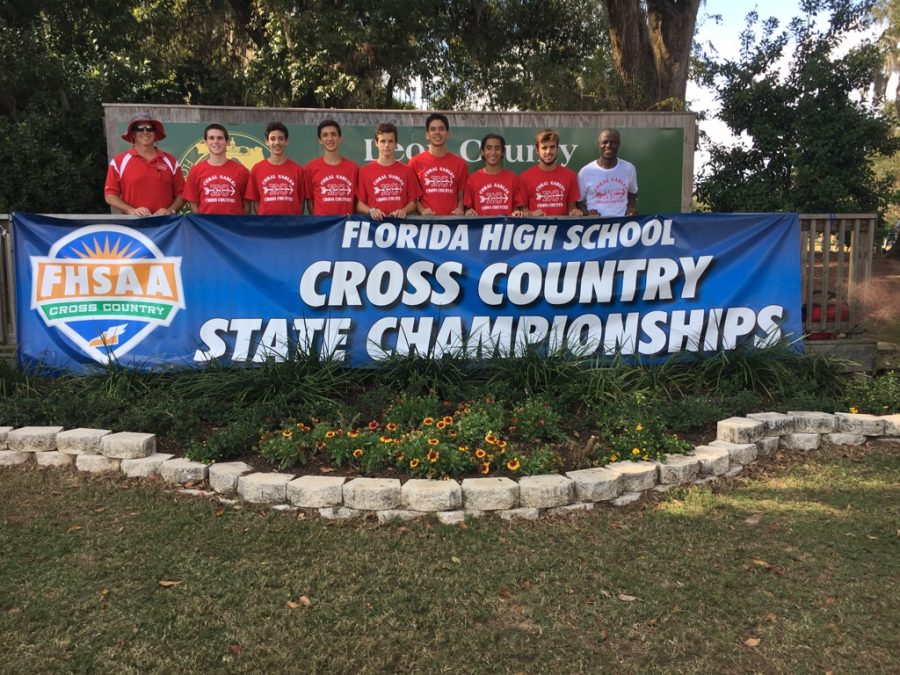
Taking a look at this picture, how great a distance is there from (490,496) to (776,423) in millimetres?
2331

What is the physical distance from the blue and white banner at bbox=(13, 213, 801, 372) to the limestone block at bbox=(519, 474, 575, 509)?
5.42ft

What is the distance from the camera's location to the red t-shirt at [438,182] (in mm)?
6195

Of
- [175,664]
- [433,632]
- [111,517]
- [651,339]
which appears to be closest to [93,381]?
[111,517]

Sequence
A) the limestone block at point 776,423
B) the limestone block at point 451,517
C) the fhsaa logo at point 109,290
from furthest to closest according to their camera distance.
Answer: the fhsaa logo at point 109,290
the limestone block at point 776,423
the limestone block at point 451,517

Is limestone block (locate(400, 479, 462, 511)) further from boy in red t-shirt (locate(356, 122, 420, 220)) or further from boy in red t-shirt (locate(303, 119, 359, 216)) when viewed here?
boy in red t-shirt (locate(303, 119, 359, 216))

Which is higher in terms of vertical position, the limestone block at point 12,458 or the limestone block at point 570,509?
the limestone block at point 12,458

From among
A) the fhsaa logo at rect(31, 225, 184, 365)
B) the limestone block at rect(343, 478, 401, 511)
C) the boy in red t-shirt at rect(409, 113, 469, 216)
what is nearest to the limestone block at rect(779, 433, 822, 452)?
the limestone block at rect(343, 478, 401, 511)

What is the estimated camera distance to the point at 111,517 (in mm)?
3693

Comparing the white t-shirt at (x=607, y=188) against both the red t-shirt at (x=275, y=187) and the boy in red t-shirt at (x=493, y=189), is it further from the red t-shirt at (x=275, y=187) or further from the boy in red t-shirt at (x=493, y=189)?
the red t-shirt at (x=275, y=187)

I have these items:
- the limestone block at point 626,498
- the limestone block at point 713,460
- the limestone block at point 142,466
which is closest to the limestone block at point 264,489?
the limestone block at point 142,466

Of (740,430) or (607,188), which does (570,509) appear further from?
(607,188)

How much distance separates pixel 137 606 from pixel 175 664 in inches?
19.2

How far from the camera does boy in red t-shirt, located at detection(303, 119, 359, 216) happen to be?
598 centimetres

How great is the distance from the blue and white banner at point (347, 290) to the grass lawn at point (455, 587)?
1.62 metres
